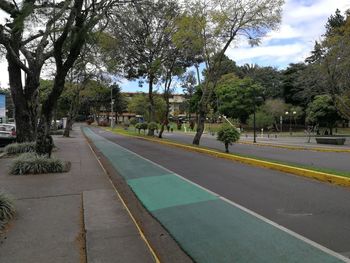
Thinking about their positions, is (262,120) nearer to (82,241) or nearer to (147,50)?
(147,50)

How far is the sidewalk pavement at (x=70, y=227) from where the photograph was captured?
6.29 metres

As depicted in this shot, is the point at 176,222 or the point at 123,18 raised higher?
the point at 123,18

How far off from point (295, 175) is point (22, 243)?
879 centimetres

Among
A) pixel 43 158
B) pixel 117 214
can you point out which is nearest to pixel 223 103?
pixel 43 158

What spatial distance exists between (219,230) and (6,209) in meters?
3.92

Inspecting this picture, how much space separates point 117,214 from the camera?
8.88 meters

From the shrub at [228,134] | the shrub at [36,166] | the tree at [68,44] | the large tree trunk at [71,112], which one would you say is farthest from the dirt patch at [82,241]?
the large tree trunk at [71,112]

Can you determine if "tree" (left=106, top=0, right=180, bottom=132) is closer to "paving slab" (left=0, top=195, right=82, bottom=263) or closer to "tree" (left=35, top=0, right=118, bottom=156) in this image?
"tree" (left=35, top=0, right=118, bottom=156)

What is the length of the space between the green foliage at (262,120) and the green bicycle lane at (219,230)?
2297 inches

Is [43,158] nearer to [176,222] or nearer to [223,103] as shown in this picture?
[176,222]

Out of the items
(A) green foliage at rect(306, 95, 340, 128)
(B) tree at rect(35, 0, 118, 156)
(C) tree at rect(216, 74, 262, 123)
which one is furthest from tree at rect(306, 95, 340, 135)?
(B) tree at rect(35, 0, 118, 156)

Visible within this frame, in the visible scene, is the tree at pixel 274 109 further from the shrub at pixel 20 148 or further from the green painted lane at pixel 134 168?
the shrub at pixel 20 148

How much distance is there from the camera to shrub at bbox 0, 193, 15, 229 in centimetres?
810

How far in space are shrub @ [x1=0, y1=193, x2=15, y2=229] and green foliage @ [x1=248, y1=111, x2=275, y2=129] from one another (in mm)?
61965
